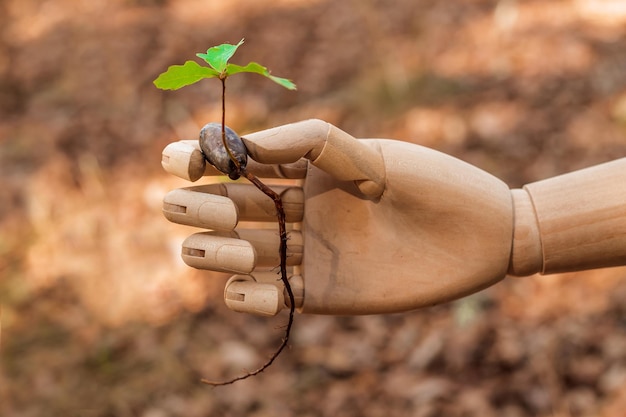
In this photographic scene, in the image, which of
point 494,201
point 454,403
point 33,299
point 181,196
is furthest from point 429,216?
point 33,299

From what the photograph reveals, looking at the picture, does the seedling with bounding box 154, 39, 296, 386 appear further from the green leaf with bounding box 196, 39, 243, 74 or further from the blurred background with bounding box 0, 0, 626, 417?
the blurred background with bounding box 0, 0, 626, 417

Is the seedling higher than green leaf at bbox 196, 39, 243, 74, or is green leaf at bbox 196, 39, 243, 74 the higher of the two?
green leaf at bbox 196, 39, 243, 74

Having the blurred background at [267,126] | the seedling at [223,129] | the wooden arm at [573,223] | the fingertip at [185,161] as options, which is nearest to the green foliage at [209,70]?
the seedling at [223,129]

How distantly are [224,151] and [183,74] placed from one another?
0.40 ft

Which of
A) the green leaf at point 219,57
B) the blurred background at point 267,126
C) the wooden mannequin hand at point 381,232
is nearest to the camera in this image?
the green leaf at point 219,57

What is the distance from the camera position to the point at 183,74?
100 cm

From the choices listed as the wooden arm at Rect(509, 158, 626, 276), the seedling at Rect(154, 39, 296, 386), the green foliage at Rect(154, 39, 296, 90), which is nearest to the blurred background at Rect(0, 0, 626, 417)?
the wooden arm at Rect(509, 158, 626, 276)

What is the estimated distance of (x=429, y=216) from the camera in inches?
48.3

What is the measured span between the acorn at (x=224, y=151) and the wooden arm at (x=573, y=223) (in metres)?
0.50

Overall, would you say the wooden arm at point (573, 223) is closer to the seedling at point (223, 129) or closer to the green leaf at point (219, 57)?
the seedling at point (223, 129)

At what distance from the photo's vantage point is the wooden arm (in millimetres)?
1232

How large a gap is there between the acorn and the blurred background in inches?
56.4

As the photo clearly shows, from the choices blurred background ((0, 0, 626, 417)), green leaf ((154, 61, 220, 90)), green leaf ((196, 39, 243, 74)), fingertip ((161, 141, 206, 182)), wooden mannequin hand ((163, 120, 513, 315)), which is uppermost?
green leaf ((196, 39, 243, 74))

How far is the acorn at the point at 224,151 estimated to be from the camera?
105 centimetres
